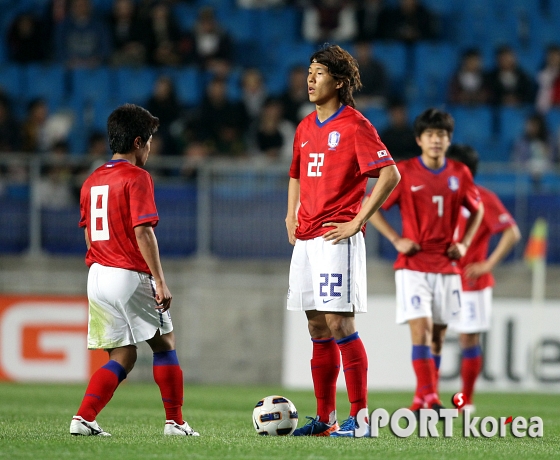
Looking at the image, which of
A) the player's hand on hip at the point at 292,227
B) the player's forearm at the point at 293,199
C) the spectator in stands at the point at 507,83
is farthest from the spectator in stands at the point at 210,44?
the player's hand on hip at the point at 292,227

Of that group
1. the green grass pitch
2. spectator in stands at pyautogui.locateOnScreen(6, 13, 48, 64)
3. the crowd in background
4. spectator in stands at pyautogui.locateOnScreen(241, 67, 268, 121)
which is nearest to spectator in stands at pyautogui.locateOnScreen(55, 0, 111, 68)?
the crowd in background

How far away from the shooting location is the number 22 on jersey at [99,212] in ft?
19.0

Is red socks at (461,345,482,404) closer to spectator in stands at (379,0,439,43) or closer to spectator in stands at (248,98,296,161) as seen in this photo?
spectator in stands at (248,98,296,161)

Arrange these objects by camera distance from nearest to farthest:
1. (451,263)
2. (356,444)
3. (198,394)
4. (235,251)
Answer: (356,444)
(451,263)
(198,394)
(235,251)

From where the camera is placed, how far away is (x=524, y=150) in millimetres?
13820

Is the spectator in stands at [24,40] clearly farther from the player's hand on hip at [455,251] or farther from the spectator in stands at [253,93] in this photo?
the player's hand on hip at [455,251]

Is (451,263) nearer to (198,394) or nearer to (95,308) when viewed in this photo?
(95,308)

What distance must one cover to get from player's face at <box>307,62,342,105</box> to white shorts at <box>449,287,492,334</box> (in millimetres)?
3224

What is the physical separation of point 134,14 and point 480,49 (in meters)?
5.17

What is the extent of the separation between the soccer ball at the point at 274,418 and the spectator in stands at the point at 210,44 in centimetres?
964

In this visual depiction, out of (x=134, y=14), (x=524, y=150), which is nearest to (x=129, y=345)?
(x=524, y=150)

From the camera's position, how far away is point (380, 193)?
5.79 m

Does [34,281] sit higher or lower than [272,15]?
lower

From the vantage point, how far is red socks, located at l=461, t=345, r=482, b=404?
8789mm
